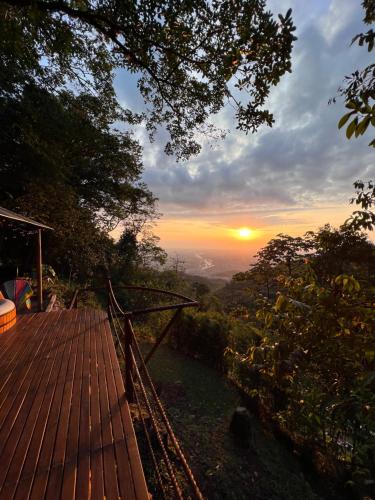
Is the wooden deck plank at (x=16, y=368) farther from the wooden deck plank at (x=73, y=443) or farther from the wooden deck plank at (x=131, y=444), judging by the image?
the wooden deck plank at (x=131, y=444)

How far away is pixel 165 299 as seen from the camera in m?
16.4

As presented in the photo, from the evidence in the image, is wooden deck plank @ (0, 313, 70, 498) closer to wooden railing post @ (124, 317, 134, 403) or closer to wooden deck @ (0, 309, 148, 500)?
wooden deck @ (0, 309, 148, 500)

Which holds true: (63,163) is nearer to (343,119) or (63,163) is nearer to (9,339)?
(9,339)

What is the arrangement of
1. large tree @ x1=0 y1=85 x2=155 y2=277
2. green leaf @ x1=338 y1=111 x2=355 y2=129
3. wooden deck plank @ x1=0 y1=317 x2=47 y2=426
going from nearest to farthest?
green leaf @ x1=338 y1=111 x2=355 y2=129 < wooden deck plank @ x1=0 y1=317 x2=47 y2=426 < large tree @ x1=0 y1=85 x2=155 y2=277

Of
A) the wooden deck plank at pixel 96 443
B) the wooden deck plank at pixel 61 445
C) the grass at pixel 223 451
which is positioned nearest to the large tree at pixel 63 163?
the grass at pixel 223 451

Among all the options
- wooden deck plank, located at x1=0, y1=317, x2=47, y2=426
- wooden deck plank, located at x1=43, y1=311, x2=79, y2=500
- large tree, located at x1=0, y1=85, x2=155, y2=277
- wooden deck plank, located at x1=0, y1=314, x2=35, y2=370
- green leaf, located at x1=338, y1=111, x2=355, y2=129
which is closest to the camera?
green leaf, located at x1=338, y1=111, x2=355, y2=129

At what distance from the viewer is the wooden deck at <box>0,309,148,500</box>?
1.58 metres

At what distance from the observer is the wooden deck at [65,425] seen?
62.1 inches

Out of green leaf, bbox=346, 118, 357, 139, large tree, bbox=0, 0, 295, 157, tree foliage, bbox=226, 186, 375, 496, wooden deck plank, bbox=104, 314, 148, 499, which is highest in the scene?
large tree, bbox=0, 0, 295, 157

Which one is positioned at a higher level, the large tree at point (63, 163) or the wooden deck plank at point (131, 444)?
the large tree at point (63, 163)

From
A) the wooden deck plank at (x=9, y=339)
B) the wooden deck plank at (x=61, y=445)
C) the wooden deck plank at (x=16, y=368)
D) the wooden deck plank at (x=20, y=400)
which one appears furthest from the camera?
the wooden deck plank at (x=9, y=339)

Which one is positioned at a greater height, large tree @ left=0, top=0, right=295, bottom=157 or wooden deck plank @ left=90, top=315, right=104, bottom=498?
large tree @ left=0, top=0, right=295, bottom=157

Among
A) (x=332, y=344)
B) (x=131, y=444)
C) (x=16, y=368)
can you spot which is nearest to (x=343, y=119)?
→ (x=332, y=344)

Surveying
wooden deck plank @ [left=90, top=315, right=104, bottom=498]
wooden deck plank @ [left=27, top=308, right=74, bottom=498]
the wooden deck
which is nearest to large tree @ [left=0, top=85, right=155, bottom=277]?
the wooden deck
